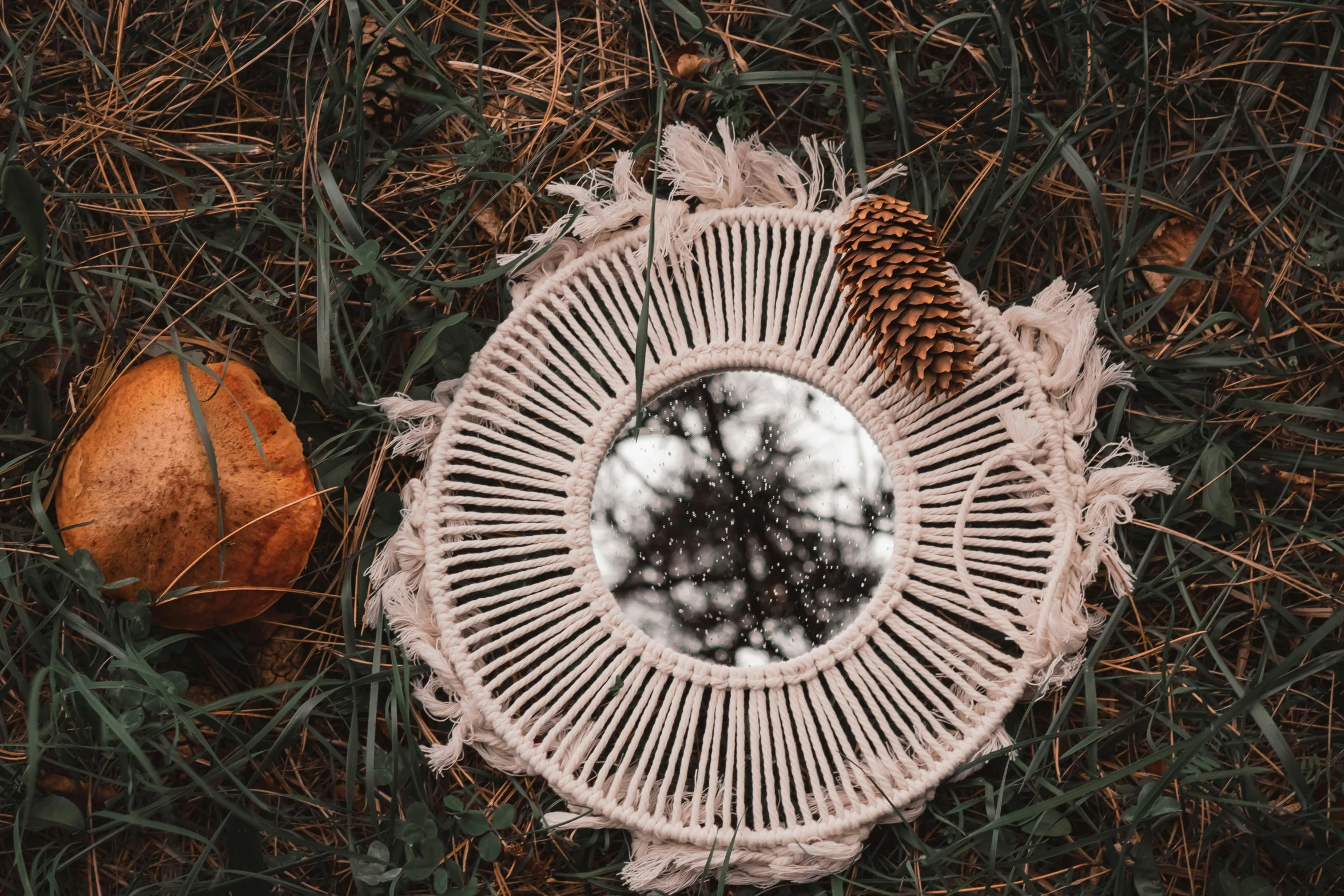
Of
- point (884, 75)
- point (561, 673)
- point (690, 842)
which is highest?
point (884, 75)

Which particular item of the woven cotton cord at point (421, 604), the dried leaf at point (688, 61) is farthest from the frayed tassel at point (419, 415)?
the dried leaf at point (688, 61)

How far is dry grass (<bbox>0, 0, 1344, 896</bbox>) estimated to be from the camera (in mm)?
1065

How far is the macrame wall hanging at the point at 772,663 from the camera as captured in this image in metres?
A: 1.05

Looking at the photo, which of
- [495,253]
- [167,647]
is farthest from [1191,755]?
[167,647]

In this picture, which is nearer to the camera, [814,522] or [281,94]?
[814,522]

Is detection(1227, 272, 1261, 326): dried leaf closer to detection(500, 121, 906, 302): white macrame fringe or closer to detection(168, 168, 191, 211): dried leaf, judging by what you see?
detection(500, 121, 906, 302): white macrame fringe

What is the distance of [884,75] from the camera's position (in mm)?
1141

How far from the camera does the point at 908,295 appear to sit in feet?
3.36

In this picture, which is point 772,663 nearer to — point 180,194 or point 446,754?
point 446,754

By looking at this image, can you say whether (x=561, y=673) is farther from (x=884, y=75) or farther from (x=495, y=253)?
(x=884, y=75)

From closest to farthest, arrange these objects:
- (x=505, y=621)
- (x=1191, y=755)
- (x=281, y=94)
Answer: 1. (x=1191, y=755)
2. (x=505, y=621)
3. (x=281, y=94)

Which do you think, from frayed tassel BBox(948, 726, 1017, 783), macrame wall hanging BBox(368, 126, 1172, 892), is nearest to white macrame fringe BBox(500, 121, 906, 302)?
macrame wall hanging BBox(368, 126, 1172, 892)

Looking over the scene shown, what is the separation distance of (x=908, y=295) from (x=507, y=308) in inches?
18.8

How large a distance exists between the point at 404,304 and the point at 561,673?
1.54 ft
